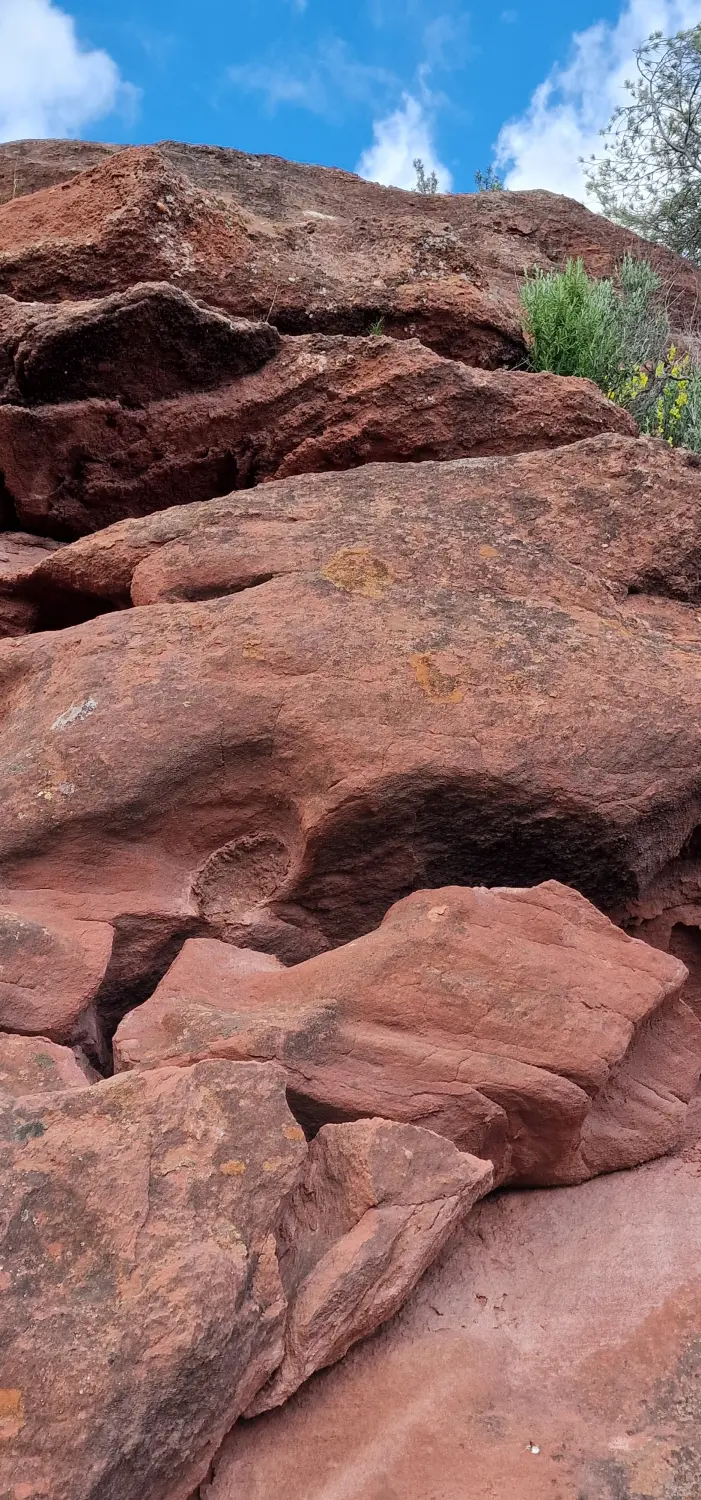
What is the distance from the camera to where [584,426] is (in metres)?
4.89

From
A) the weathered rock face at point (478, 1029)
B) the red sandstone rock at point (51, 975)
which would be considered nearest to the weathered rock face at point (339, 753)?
the red sandstone rock at point (51, 975)

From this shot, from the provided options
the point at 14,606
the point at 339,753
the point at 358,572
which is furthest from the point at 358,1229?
the point at 14,606

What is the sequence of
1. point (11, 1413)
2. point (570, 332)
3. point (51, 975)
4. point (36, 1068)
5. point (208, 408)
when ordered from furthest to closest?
point (570, 332)
point (208, 408)
point (51, 975)
point (36, 1068)
point (11, 1413)

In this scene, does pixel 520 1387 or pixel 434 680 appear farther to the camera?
pixel 434 680

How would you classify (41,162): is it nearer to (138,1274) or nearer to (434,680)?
(434,680)

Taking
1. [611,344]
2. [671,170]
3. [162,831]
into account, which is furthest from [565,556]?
[671,170]

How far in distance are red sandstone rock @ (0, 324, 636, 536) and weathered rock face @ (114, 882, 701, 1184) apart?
2.74 metres

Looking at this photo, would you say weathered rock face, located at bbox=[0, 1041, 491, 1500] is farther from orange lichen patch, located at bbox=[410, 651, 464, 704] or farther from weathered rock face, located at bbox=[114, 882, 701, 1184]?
→ orange lichen patch, located at bbox=[410, 651, 464, 704]

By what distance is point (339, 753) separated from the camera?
299cm

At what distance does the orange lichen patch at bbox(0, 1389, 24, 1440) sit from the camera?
5.58 ft

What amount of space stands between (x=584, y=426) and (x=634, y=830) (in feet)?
8.23

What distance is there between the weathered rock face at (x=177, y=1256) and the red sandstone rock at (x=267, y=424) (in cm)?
343

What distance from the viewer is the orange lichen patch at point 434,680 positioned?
10.2ft

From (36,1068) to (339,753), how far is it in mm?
1133
